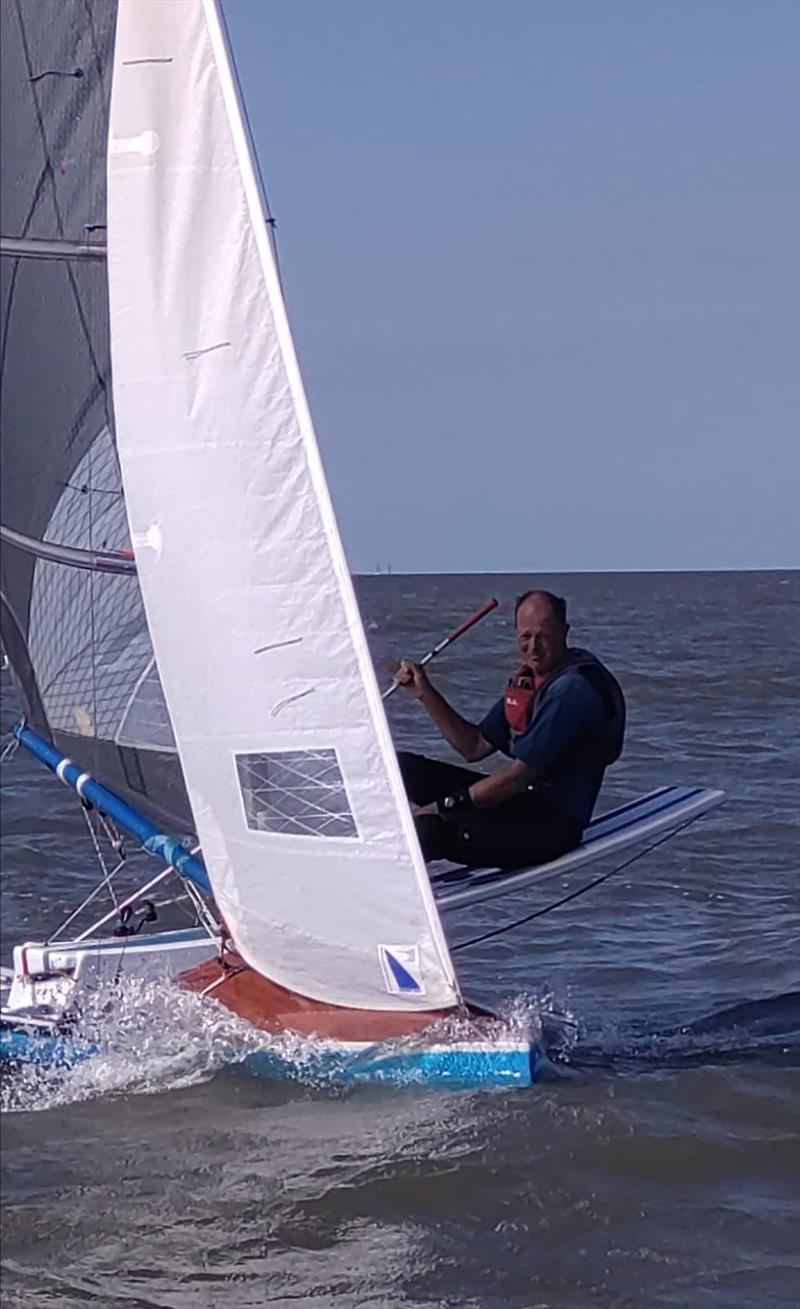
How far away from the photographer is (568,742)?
5203 mm

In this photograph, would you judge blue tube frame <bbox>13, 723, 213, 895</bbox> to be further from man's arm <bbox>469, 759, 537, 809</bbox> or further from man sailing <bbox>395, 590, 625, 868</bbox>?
man's arm <bbox>469, 759, 537, 809</bbox>

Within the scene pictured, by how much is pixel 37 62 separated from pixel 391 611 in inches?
1088

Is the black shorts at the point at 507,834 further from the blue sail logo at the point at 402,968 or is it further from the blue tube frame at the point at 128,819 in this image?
the blue tube frame at the point at 128,819

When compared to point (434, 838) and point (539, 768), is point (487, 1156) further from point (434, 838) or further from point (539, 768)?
point (539, 768)

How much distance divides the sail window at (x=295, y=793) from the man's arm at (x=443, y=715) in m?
0.47

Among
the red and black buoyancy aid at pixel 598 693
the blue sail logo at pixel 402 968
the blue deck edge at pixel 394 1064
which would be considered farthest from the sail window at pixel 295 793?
the red and black buoyancy aid at pixel 598 693

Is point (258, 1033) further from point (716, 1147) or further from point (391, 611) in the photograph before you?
point (391, 611)

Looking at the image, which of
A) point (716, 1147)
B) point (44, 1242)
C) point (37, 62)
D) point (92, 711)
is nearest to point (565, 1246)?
point (716, 1147)

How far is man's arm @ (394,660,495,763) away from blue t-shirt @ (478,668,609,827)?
0.18 m

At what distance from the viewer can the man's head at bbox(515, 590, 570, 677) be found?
5.28 m

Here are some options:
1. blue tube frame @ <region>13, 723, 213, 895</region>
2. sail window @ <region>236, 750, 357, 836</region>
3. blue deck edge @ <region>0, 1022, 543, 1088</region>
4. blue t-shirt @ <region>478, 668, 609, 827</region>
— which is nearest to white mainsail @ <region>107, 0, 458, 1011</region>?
sail window @ <region>236, 750, 357, 836</region>

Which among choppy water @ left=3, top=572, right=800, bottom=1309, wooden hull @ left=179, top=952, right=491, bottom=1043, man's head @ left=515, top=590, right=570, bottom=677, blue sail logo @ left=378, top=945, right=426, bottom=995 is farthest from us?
man's head @ left=515, top=590, right=570, bottom=677

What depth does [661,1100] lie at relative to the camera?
4.98 m

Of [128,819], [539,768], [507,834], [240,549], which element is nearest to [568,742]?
[539,768]
